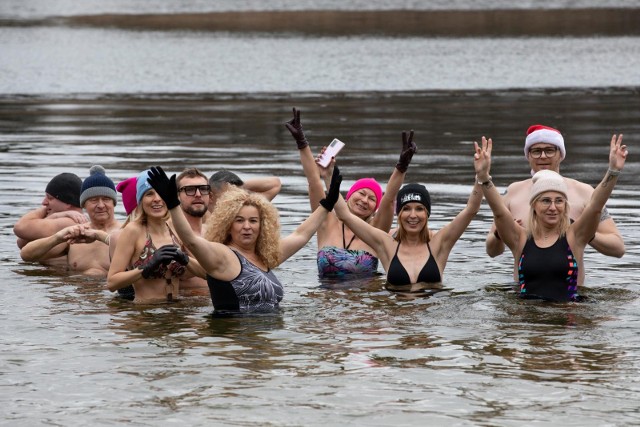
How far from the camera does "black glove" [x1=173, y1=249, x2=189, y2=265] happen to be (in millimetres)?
11516

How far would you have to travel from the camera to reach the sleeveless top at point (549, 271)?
1184 cm

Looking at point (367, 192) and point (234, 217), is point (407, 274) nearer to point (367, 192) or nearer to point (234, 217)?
point (367, 192)

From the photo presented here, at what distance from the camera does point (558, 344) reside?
35.6 ft

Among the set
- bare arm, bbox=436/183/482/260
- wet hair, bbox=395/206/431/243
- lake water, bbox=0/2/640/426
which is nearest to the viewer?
lake water, bbox=0/2/640/426

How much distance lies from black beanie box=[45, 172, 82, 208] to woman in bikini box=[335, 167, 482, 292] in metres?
3.76

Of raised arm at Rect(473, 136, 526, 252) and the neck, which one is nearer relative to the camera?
raised arm at Rect(473, 136, 526, 252)

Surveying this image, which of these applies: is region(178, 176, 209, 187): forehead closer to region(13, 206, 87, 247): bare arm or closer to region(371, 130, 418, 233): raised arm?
region(371, 130, 418, 233): raised arm

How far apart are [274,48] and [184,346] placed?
4536 cm

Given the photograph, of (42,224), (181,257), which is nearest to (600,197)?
(181,257)

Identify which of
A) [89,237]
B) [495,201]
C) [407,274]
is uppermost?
[495,201]

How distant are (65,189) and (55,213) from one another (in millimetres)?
307

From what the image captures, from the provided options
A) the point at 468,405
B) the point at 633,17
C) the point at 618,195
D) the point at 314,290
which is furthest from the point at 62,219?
the point at 633,17

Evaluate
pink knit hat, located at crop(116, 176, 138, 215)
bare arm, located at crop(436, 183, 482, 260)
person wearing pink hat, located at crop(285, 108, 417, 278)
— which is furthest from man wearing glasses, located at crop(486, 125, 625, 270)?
pink knit hat, located at crop(116, 176, 138, 215)

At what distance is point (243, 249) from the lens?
1132 centimetres
